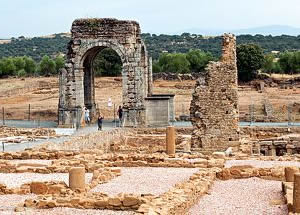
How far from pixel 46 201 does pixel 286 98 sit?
150 feet

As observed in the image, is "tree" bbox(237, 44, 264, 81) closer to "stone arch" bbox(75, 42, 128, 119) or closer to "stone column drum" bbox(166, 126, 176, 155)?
"stone arch" bbox(75, 42, 128, 119)

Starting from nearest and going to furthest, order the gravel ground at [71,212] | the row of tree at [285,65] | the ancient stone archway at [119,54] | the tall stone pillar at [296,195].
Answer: the tall stone pillar at [296,195] < the gravel ground at [71,212] < the ancient stone archway at [119,54] < the row of tree at [285,65]

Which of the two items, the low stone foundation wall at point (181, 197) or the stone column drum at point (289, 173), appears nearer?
the low stone foundation wall at point (181, 197)

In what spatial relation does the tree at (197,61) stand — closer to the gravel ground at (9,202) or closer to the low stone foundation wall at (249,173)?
the low stone foundation wall at (249,173)

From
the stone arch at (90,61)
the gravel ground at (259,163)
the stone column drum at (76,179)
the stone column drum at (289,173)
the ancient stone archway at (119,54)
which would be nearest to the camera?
the stone column drum at (76,179)

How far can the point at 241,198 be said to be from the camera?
1712 centimetres

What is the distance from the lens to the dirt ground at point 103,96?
172 feet

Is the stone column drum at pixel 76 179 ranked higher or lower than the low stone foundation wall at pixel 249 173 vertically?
higher

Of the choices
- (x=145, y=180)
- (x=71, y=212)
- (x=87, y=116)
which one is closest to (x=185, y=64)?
(x=87, y=116)

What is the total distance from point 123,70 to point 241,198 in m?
23.9

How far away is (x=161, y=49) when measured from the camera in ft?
532

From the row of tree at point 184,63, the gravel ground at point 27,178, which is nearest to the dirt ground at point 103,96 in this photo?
the row of tree at point 184,63

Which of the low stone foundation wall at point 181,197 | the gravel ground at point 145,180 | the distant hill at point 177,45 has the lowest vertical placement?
the gravel ground at point 145,180

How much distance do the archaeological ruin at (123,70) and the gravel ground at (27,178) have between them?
18393mm
